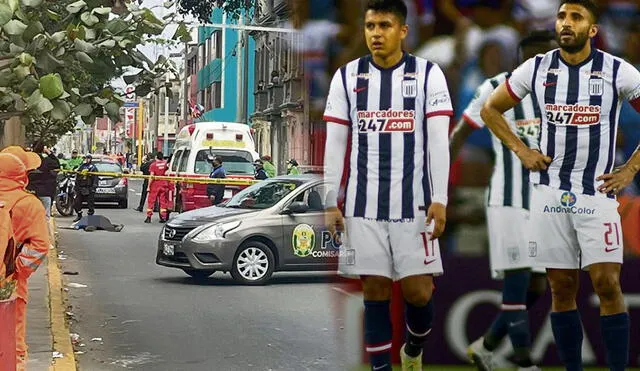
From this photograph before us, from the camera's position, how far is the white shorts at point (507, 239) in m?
A: 4.43

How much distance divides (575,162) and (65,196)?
2780cm

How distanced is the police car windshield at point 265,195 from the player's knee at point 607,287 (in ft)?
37.2

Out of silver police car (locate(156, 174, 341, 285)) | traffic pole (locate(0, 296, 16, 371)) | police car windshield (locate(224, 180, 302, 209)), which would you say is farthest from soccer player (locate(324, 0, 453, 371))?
police car windshield (locate(224, 180, 302, 209))

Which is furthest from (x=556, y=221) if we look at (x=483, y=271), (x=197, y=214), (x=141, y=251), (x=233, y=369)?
(x=141, y=251)

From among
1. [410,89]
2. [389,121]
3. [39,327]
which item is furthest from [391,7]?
[39,327]

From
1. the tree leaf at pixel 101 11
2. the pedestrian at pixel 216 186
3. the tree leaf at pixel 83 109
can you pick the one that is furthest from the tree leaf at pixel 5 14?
the pedestrian at pixel 216 186

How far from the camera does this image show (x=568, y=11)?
432 centimetres

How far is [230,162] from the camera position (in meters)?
29.1

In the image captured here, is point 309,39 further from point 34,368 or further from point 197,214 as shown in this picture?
point 197,214

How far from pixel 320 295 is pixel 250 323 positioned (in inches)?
105

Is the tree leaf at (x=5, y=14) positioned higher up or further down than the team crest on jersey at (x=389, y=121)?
higher up

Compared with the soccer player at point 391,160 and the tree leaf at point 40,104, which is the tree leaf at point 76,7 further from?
the soccer player at point 391,160

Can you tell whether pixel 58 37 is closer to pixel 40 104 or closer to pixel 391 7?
pixel 40 104

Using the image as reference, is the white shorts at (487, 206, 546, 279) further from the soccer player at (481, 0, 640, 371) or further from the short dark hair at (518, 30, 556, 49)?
the short dark hair at (518, 30, 556, 49)
